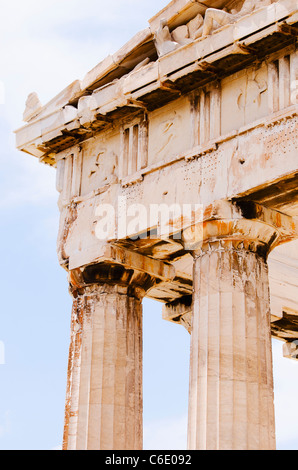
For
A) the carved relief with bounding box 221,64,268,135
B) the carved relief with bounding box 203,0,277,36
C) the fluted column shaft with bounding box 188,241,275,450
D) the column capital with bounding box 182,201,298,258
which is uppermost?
the carved relief with bounding box 203,0,277,36

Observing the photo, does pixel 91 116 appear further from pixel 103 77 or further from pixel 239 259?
pixel 239 259

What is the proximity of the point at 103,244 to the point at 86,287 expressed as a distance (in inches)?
49.5

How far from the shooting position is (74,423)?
2575cm

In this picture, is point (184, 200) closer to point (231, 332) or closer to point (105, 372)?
point (231, 332)

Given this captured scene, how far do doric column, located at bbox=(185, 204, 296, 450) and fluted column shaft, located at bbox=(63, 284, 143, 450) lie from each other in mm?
3017

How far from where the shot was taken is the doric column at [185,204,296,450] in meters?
22.4

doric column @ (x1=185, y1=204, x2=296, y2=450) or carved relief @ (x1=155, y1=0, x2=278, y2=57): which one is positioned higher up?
carved relief @ (x1=155, y1=0, x2=278, y2=57)

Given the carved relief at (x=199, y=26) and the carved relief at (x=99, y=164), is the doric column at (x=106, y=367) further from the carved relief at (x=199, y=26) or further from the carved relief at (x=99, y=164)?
the carved relief at (x=199, y=26)

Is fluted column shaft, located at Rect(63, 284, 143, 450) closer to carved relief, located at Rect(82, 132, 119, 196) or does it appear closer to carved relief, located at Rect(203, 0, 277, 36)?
carved relief, located at Rect(82, 132, 119, 196)

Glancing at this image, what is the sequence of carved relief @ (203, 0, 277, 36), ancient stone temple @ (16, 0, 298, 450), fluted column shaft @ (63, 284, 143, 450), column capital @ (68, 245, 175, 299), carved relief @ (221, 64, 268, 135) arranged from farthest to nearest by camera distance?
column capital @ (68, 245, 175, 299), fluted column shaft @ (63, 284, 143, 450), carved relief @ (203, 0, 277, 36), carved relief @ (221, 64, 268, 135), ancient stone temple @ (16, 0, 298, 450)

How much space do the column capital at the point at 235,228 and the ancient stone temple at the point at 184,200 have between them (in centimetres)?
3

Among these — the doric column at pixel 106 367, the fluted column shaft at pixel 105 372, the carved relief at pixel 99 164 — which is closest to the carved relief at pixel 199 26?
the carved relief at pixel 99 164

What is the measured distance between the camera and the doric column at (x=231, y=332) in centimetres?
2236

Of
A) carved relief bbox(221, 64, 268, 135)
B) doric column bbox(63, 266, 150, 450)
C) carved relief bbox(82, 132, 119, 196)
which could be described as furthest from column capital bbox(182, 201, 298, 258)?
carved relief bbox(82, 132, 119, 196)
